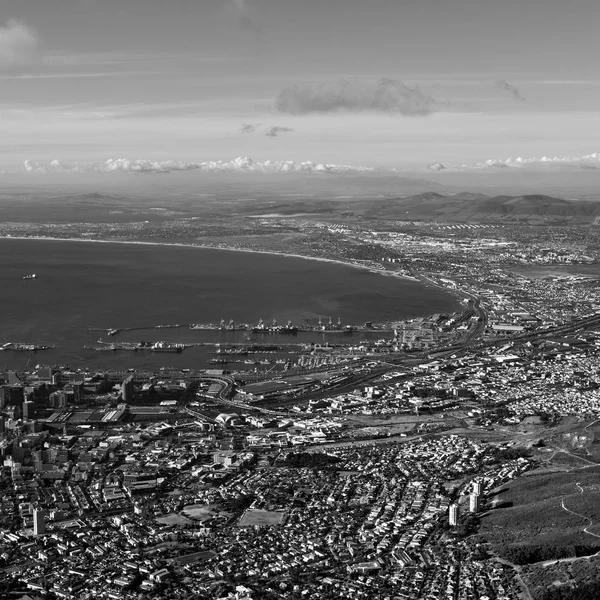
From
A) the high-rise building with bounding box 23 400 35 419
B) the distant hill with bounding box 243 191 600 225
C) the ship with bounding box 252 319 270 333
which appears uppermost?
the distant hill with bounding box 243 191 600 225

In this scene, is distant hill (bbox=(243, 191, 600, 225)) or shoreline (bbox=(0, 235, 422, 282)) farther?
distant hill (bbox=(243, 191, 600, 225))

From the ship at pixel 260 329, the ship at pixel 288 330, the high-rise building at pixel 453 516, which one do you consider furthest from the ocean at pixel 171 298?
the high-rise building at pixel 453 516

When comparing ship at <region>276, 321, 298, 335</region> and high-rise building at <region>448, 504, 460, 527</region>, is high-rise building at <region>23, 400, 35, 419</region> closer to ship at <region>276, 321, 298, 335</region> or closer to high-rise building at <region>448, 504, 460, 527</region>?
high-rise building at <region>448, 504, 460, 527</region>

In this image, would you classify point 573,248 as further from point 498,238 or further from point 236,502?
point 236,502

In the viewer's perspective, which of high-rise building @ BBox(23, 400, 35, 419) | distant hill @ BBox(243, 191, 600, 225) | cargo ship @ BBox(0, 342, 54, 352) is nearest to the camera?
high-rise building @ BBox(23, 400, 35, 419)

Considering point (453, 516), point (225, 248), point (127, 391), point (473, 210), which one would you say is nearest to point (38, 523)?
point (453, 516)

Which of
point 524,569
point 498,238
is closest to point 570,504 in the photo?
point 524,569

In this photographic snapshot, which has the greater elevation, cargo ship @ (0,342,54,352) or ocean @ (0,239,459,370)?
ocean @ (0,239,459,370)

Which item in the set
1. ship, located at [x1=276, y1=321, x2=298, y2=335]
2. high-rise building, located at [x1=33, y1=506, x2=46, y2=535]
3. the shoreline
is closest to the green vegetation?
high-rise building, located at [x1=33, y1=506, x2=46, y2=535]
